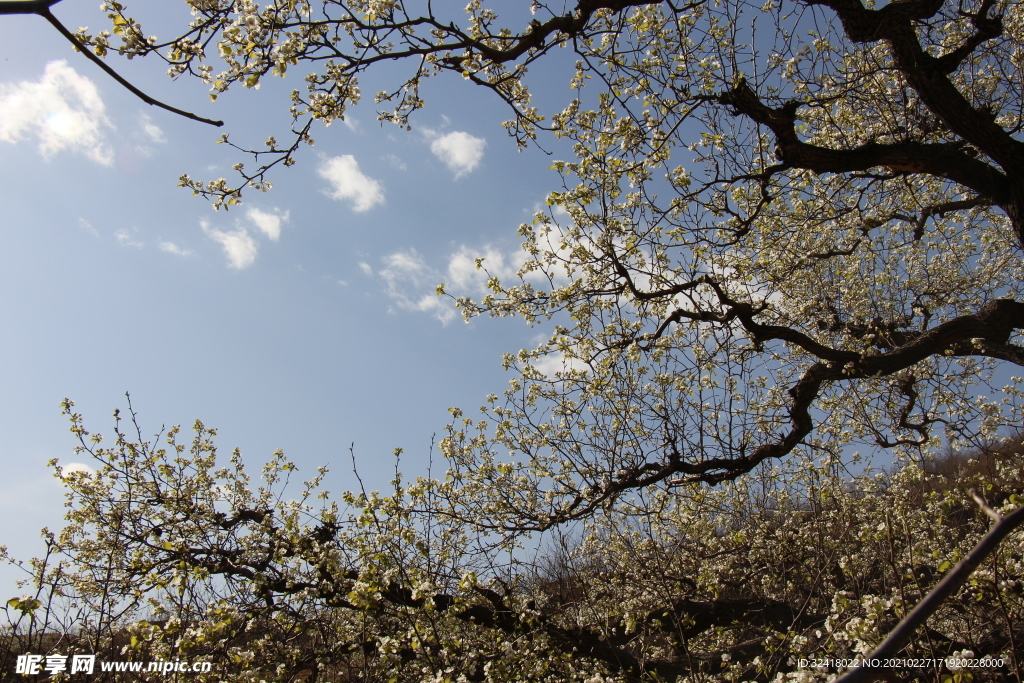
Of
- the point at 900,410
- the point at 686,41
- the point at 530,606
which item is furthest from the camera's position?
the point at 900,410

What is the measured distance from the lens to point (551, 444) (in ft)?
21.5

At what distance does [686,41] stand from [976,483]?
19.9ft

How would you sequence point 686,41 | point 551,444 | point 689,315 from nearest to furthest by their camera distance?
point 686,41, point 551,444, point 689,315

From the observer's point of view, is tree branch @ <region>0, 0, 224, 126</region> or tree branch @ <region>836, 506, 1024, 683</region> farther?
tree branch @ <region>0, 0, 224, 126</region>

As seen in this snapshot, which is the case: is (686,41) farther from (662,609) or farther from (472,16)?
(662,609)

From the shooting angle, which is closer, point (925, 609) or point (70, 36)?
point (925, 609)

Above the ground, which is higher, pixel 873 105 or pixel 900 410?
pixel 873 105

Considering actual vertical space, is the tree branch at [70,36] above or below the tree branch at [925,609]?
above

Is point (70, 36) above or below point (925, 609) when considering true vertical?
above

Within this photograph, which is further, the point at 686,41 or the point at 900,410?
the point at 900,410

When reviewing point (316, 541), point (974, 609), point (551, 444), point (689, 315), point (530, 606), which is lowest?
point (974, 609)

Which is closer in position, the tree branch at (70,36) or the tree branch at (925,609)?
the tree branch at (925,609)

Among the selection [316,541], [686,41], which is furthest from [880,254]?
[316,541]

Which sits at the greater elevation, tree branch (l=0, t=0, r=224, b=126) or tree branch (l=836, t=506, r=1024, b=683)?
tree branch (l=0, t=0, r=224, b=126)
